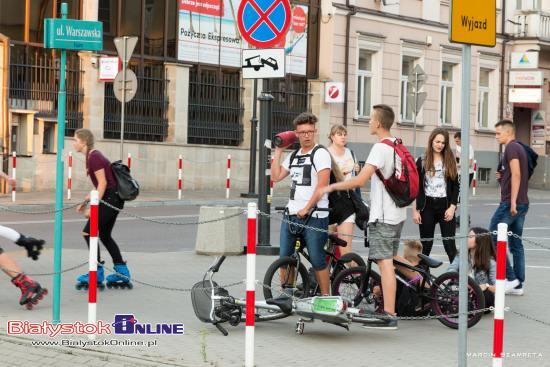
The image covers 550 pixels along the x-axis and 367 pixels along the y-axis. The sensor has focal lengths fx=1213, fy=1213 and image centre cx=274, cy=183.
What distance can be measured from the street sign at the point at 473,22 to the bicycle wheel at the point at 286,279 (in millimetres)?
3464

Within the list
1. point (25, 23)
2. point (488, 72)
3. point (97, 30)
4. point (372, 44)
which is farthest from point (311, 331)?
point (488, 72)

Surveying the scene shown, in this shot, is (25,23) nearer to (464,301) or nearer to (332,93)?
(332,93)

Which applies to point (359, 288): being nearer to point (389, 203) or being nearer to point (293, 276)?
point (293, 276)

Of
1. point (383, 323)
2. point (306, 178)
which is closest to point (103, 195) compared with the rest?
point (306, 178)

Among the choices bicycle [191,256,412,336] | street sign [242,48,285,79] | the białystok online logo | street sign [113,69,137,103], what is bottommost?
the białystok online logo

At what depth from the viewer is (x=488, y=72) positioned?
42281mm

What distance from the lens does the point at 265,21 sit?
581 inches

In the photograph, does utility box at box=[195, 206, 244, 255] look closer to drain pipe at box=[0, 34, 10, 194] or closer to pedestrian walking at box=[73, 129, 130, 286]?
pedestrian walking at box=[73, 129, 130, 286]

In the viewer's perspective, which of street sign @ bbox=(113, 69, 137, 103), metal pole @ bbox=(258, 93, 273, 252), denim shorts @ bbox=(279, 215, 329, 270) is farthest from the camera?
street sign @ bbox=(113, 69, 137, 103)

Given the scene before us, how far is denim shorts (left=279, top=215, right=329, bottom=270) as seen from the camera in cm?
1059

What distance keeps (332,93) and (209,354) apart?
26.6m

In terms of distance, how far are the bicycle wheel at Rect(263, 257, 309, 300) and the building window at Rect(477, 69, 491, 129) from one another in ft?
105

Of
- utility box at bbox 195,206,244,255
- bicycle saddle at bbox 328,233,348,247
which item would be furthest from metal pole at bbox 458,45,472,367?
utility box at bbox 195,206,244,255

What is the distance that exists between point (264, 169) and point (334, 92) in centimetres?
1979
